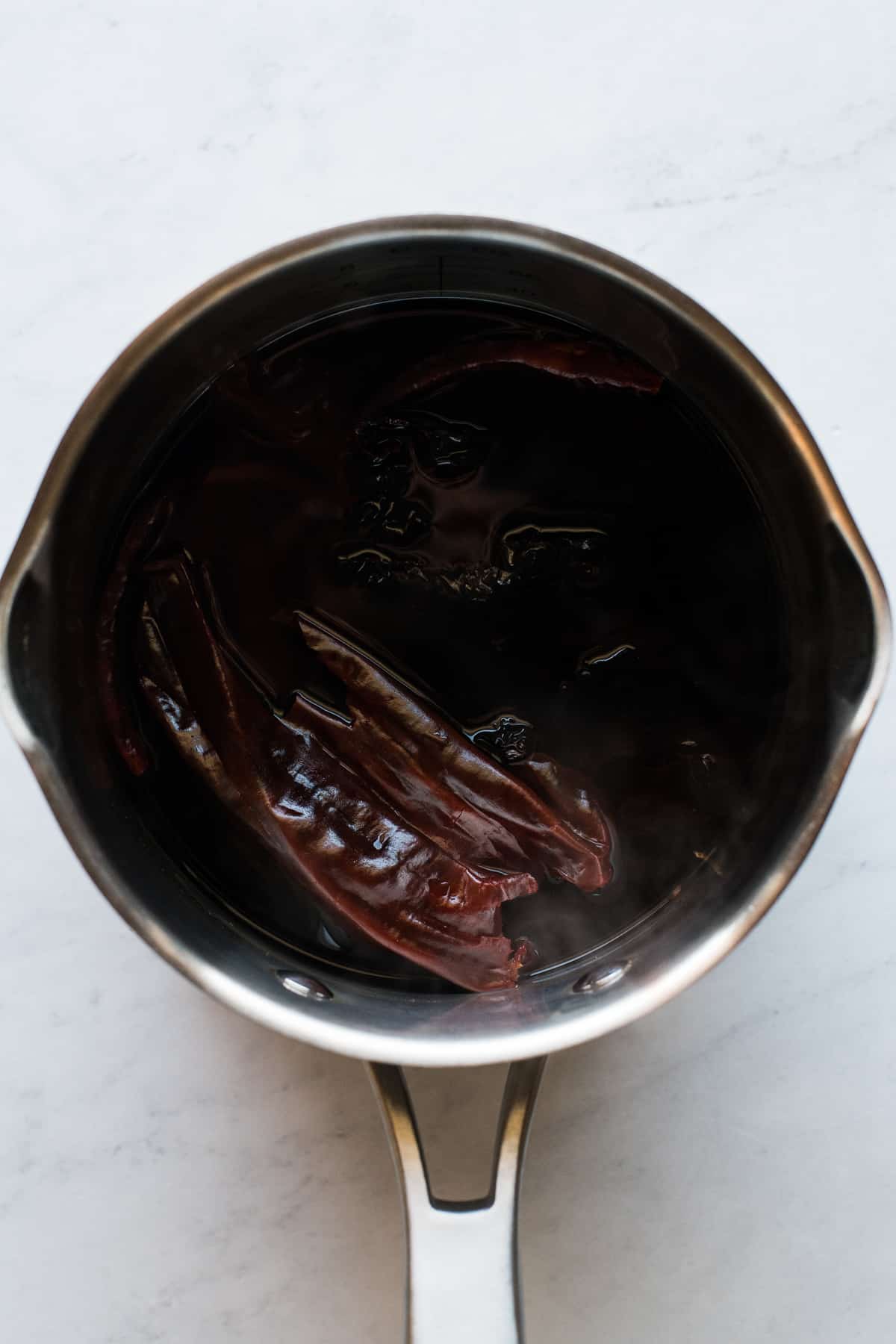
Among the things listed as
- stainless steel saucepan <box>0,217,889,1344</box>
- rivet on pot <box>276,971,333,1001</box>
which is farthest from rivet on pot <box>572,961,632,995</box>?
rivet on pot <box>276,971,333,1001</box>

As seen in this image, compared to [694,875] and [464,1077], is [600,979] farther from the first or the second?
[464,1077]

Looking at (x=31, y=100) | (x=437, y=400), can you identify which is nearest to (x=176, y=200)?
(x=31, y=100)

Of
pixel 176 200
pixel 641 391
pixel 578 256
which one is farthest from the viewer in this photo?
pixel 176 200

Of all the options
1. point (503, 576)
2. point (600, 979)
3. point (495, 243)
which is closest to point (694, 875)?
point (600, 979)

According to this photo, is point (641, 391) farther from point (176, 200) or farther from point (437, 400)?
point (176, 200)

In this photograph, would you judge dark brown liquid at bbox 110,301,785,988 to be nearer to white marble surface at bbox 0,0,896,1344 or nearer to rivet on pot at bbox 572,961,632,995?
rivet on pot at bbox 572,961,632,995

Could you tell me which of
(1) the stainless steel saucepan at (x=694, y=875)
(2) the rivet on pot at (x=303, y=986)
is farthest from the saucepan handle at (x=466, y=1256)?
(2) the rivet on pot at (x=303, y=986)

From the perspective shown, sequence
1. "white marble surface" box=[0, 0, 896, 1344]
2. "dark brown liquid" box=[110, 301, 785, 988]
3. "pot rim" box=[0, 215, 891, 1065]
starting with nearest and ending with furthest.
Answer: "pot rim" box=[0, 215, 891, 1065]
"dark brown liquid" box=[110, 301, 785, 988]
"white marble surface" box=[0, 0, 896, 1344]
